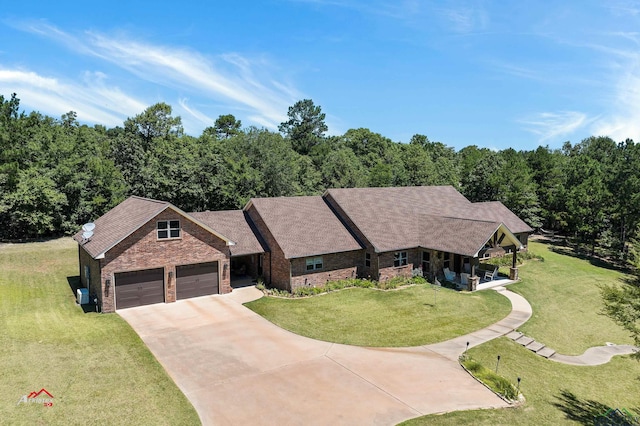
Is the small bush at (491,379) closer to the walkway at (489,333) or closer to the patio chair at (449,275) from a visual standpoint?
the walkway at (489,333)

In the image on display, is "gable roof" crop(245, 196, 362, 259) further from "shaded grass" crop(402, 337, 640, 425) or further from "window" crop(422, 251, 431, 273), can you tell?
"shaded grass" crop(402, 337, 640, 425)

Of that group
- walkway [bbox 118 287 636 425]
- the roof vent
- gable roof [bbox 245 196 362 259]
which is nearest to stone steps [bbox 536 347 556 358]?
walkway [bbox 118 287 636 425]

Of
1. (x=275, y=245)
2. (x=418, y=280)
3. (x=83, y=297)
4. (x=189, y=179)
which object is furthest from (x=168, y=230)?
(x=189, y=179)

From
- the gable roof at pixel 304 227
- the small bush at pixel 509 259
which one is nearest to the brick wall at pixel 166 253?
the gable roof at pixel 304 227

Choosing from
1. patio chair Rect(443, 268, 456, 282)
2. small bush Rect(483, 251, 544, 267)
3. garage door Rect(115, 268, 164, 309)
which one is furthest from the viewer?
small bush Rect(483, 251, 544, 267)

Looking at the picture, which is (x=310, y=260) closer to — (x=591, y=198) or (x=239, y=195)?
(x=239, y=195)

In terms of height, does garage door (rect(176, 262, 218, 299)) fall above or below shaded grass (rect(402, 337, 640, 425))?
above
